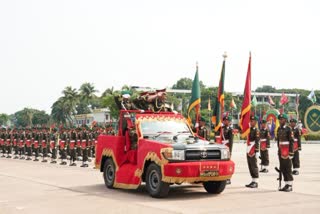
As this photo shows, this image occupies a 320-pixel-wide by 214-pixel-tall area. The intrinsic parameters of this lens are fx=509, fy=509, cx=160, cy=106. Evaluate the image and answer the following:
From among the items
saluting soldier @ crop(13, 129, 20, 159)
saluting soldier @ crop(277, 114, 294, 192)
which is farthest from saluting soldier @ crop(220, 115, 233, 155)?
saluting soldier @ crop(13, 129, 20, 159)

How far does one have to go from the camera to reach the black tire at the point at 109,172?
13781 millimetres

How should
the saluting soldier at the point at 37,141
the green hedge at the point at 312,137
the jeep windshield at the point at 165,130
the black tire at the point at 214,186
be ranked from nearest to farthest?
the black tire at the point at 214,186
the jeep windshield at the point at 165,130
the saluting soldier at the point at 37,141
the green hedge at the point at 312,137

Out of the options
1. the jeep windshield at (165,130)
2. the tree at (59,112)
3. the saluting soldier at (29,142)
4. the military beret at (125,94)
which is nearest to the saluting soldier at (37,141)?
the saluting soldier at (29,142)

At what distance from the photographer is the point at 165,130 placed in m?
13.0

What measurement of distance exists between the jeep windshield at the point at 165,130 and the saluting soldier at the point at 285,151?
2254mm

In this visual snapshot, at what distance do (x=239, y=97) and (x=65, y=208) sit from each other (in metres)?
130

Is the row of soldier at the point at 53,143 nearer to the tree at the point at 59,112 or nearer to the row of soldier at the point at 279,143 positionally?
the row of soldier at the point at 279,143

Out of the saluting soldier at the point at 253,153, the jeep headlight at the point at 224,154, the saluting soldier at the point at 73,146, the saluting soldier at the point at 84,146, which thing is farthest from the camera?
the saluting soldier at the point at 73,146

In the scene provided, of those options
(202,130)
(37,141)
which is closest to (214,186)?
(202,130)

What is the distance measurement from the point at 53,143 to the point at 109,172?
1520cm

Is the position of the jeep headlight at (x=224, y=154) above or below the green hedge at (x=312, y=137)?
below

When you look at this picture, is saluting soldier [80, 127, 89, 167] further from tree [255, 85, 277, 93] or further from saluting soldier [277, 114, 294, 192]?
tree [255, 85, 277, 93]

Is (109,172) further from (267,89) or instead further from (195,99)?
(267,89)

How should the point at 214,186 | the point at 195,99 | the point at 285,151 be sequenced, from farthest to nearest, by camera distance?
1. the point at 195,99
2. the point at 285,151
3. the point at 214,186
